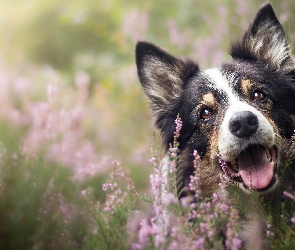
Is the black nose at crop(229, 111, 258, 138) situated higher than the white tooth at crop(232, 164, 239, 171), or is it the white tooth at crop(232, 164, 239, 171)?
the black nose at crop(229, 111, 258, 138)

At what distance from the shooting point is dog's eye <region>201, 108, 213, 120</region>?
12.9 feet

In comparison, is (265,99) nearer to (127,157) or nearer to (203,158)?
(203,158)

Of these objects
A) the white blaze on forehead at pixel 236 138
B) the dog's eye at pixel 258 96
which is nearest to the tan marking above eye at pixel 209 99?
the white blaze on forehead at pixel 236 138

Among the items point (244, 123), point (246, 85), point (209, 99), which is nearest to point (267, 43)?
point (246, 85)

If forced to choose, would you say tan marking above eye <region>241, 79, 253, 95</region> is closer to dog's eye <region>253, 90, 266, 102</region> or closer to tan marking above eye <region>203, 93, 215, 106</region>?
dog's eye <region>253, 90, 266, 102</region>

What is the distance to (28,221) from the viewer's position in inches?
103

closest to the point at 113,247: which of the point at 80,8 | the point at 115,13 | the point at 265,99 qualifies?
the point at 265,99

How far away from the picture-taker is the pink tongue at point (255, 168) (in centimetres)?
332

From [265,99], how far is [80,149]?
78.7 inches

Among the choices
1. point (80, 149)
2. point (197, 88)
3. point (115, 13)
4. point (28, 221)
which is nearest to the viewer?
point (28, 221)

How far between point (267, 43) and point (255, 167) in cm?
147

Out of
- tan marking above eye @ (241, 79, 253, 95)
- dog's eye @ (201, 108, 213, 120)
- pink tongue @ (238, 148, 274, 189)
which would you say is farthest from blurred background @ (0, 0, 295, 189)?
tan marking above eye @ (241, 79, 253, 95)

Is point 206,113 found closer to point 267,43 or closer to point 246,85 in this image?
point 246,85

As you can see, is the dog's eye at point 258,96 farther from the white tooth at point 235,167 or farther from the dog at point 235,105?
the white tooth at point 235,167
